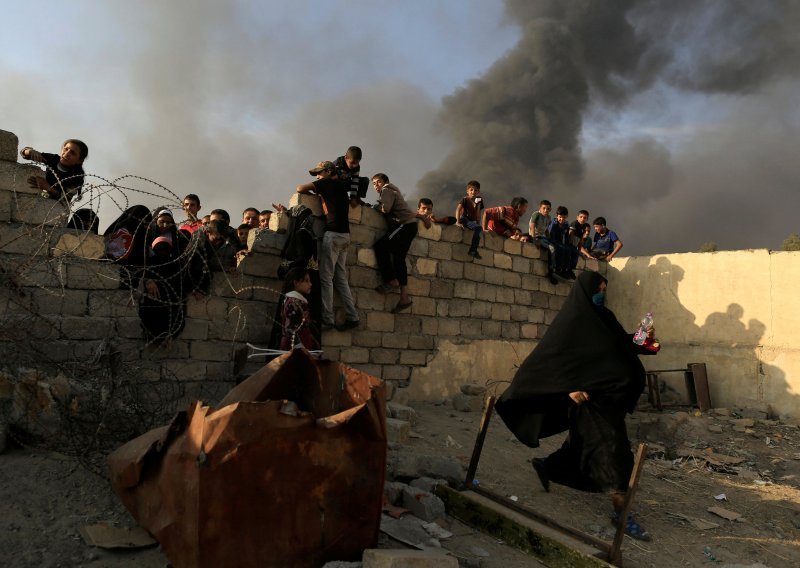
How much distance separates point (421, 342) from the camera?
8.44 metres

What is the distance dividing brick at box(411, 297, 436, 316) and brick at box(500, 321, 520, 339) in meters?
1.63

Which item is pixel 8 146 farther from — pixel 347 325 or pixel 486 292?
pixel 486 292

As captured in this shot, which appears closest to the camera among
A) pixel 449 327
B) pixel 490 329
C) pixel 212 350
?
pixel 212 350

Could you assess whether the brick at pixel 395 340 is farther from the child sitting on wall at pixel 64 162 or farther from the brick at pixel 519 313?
the child sitting on wall at pixel 64 162

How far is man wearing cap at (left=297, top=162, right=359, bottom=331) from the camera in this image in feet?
22.3

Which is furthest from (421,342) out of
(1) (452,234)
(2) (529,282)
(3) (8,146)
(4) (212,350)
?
(3) (8,146)

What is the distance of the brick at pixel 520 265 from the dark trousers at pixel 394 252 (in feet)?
8.61

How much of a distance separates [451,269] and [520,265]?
1.69m

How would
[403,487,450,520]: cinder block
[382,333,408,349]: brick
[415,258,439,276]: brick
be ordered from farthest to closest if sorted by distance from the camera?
[415,258,439,276]: brick → [382,333,408,349]: brick → [403,487,450,520]: cinder block

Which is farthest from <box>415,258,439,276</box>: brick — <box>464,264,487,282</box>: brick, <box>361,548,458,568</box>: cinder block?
<box>361,548,458,568</box>: cinder block

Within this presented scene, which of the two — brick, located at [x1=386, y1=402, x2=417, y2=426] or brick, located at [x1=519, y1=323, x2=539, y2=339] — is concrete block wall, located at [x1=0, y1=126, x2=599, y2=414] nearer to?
brick, located at [x1=519, y1=323, x2=539, y2=339]

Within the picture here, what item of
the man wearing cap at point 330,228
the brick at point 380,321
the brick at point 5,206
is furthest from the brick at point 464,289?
the brick at point 5,206

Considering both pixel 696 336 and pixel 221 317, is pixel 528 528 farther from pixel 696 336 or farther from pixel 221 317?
pixel 696 336

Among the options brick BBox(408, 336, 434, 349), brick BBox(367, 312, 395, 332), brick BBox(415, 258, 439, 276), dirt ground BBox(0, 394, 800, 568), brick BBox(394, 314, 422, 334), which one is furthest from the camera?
brick BBox(415, 258, 439, 276)
